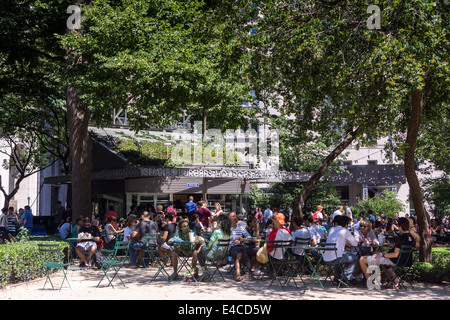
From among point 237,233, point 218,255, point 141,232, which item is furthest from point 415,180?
point 141,232

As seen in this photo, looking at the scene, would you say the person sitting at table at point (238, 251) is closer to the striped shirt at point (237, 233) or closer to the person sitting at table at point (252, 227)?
the striped shirt at point (237, 233)

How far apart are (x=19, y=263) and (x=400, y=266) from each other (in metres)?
7.51

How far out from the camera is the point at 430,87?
11.0m

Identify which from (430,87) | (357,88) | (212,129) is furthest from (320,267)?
(212,129)

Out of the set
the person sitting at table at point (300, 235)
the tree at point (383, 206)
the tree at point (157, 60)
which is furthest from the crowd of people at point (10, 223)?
the tree at point (383, 206)

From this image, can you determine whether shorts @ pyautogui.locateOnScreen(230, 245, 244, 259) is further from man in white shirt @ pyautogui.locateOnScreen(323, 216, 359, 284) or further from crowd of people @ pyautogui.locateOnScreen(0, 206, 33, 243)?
crowd of people @ pyautogui.locateOnScreen(0, 206, 33, 243)

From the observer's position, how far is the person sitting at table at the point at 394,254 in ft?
30.0

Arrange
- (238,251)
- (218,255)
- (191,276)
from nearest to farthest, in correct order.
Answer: (191,276) → (218,255) → (238,251)

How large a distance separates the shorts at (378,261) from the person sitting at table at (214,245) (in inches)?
117

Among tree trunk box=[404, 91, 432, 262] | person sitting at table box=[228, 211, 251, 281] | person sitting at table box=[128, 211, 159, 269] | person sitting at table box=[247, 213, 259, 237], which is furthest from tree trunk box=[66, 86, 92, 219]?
tree trunk box=[404, 91, 432, 262]

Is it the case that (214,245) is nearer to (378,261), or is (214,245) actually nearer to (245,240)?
(245,240)

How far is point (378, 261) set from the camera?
30.6 feet

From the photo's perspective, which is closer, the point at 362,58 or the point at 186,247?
the point at 362,58

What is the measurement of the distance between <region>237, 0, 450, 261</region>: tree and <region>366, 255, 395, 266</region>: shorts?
1700 mm
